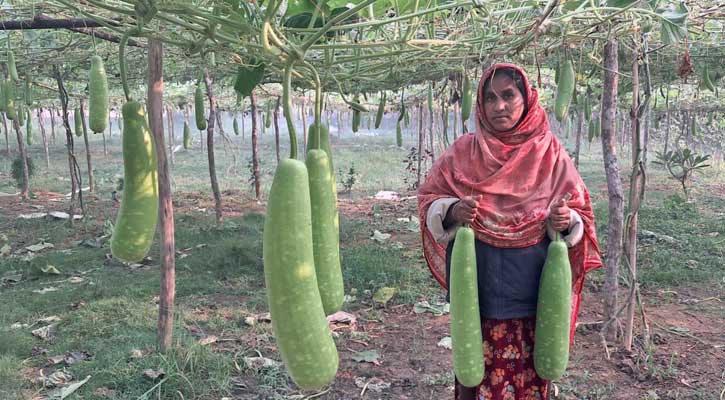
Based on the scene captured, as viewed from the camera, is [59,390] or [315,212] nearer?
[315,212]

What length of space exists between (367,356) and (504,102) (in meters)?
2.55

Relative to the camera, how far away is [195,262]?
22.4 ft

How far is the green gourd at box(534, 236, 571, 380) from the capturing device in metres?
2.12

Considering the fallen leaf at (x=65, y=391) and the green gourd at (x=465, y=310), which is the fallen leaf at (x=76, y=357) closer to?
the fallen leaf at (x=65, y=391)

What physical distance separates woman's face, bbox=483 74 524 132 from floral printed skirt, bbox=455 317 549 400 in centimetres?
86

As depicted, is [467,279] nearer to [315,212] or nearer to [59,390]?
[315,212]

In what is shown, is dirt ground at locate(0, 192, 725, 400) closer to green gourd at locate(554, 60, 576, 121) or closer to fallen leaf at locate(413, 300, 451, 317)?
fallen leaf at locate(413, 300, 451, 317)

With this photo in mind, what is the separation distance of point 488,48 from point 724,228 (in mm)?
7556

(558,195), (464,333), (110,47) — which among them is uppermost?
(110,47)

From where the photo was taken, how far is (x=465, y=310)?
2043mm

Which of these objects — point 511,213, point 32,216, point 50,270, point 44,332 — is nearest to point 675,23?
point 511,213

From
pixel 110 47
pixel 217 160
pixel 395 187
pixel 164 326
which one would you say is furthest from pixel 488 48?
pixel 217 160

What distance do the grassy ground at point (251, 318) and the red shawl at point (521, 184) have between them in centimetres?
166

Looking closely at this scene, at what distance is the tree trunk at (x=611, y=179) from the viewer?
13.9 ft
